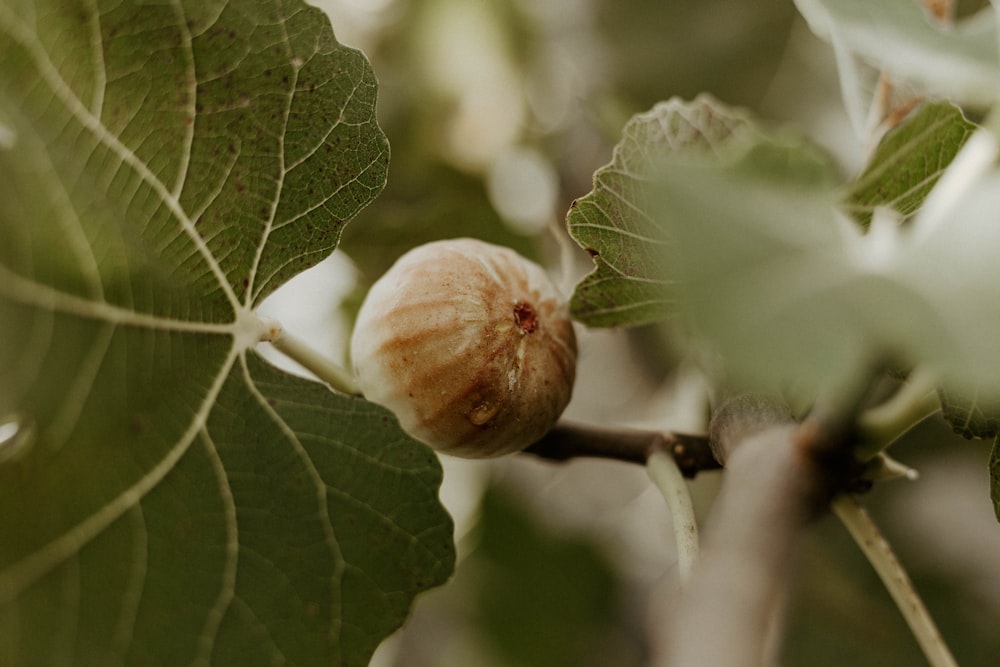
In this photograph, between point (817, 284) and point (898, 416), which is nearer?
point (817, 284)

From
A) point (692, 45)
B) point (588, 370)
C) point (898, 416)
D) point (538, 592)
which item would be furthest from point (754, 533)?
point (588, 370)

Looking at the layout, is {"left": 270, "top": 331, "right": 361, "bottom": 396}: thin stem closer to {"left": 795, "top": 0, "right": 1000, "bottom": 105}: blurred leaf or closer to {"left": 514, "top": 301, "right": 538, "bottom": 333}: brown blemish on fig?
{"left": 514, "top": 301, "right": 538, "bottom": 333}: brown blemish on fig

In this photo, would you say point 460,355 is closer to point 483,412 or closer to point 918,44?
point 483,412

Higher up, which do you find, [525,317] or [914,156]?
[914,156]

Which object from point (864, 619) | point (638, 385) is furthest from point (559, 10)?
point (864, 619)

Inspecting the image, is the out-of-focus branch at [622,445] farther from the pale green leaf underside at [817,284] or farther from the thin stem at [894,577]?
the pale green leaf underside at [817,284]

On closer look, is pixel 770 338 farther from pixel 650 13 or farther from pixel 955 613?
pixel 650 13

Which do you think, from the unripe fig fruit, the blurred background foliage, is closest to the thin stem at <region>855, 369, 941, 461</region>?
the unripe fig fruit
